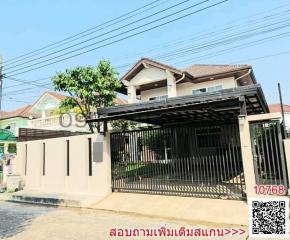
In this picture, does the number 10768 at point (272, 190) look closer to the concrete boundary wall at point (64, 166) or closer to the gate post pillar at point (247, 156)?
the gate post pillar at point (247, 156)

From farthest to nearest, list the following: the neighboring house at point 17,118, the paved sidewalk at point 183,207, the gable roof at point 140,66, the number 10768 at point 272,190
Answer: the neighboring house at point 17,118, the gable roof at point 140,66, the number 10768 at point 272,190, the paved sidewalk at point 183,207

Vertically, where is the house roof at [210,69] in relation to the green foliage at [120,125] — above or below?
above

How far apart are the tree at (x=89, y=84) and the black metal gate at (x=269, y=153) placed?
30.8 ft

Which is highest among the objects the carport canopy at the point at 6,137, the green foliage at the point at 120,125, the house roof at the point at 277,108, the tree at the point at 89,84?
the house roof at the point at 277,108

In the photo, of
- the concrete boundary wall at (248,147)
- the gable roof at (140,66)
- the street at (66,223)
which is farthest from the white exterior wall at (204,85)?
the street at (66,223)

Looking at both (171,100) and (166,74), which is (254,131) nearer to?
(171,100)

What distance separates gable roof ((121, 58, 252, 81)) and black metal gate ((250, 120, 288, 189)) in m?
9.89

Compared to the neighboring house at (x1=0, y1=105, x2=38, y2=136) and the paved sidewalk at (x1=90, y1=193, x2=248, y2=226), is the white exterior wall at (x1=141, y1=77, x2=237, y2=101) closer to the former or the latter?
the paved sidewalk at (x1=90, y1=193, x2=248, y2=226)

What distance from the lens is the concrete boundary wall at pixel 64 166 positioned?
10430 millimetres

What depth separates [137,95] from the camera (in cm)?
2180

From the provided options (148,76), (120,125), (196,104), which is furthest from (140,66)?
(196,104)

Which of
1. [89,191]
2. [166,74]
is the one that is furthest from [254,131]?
[166,74]

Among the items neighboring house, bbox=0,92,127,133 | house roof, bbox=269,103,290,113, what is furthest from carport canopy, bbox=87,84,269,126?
house roof, bbox=269,103,290,113

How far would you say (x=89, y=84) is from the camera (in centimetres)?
1532
